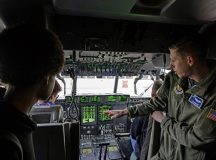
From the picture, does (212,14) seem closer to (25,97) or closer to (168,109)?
(168,109)

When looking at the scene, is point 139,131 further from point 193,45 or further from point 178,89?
point 193,45

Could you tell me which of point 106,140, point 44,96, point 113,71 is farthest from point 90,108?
point 44,96

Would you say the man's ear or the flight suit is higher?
the man's ear

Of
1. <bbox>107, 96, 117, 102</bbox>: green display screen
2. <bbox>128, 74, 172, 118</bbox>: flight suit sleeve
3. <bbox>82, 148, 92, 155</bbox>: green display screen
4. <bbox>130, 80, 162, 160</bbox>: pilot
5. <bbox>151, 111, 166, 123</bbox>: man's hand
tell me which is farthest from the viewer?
<bbox>107, 96, 117, 102</bbox>: green display screen

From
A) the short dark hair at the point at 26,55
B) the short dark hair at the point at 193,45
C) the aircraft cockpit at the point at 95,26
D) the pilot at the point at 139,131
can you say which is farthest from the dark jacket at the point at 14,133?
the pilot at the point at 139,131

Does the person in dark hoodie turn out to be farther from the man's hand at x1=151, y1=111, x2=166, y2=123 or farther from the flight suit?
the man's hand at x1=151, y1=111, x2=166, y2=123

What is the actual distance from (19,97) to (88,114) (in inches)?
108

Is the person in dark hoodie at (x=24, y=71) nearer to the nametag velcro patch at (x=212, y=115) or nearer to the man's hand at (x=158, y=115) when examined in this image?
the nametag velcro patch at (x=212, y=115)

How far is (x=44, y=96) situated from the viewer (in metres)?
0.85

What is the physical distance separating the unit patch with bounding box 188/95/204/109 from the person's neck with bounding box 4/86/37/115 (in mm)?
1027

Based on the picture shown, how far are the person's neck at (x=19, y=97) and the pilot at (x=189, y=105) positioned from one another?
92cm

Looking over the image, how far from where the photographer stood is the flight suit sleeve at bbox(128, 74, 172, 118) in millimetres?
1822

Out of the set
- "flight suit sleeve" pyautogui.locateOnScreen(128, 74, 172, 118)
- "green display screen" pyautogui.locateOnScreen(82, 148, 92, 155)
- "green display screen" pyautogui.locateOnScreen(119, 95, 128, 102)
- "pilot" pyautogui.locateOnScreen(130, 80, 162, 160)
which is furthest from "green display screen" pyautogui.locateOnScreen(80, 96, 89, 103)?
"flight suit sleeve" pyautogui.locateOnScreen(128, 74, 172, 118)

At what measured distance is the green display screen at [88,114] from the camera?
347 centimetres
